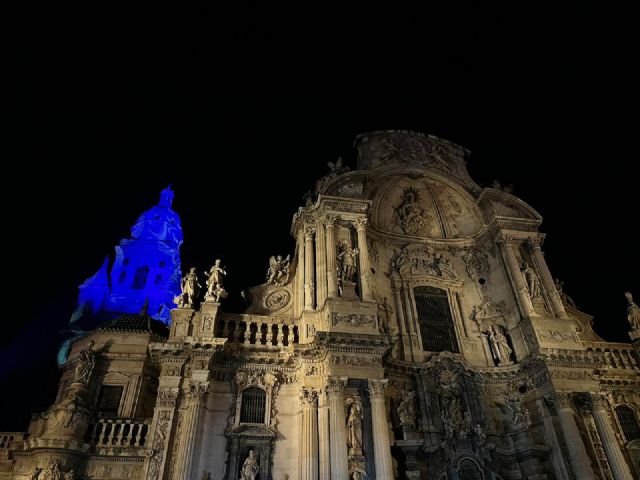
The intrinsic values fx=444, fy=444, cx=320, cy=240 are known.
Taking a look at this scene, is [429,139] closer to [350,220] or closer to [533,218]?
[533,218]

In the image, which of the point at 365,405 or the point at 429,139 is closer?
the point at 365,405

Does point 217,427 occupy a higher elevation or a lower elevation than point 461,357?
lower

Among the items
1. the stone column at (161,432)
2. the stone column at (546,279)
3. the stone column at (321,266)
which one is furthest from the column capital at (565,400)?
the stone column at (161,432)

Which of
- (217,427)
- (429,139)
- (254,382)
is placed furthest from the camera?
(429,139)

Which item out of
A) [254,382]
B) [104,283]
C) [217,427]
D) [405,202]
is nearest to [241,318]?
[254,382]

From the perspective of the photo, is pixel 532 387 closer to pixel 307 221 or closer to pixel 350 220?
pixel 350 220

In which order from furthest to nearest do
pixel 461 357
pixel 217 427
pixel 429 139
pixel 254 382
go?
pixel 429 139
pixel 461 357
pixel 254 382
pixel 217 427

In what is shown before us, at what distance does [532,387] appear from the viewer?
60.2ft

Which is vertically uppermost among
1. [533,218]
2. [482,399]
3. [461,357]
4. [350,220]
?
[533,218]

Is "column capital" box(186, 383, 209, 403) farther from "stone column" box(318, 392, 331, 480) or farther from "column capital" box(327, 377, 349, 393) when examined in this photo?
"column capital" box(327, 377, 349, 393)

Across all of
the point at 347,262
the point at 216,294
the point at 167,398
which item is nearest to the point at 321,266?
the point at 347,262

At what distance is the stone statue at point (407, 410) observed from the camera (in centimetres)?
1641

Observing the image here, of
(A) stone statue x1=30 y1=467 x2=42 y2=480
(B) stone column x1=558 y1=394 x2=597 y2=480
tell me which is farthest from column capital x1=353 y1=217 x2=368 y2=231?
(A) stone statue x1=30 y1=467 x2=42 y2=480

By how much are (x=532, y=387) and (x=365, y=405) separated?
7.67 meters
